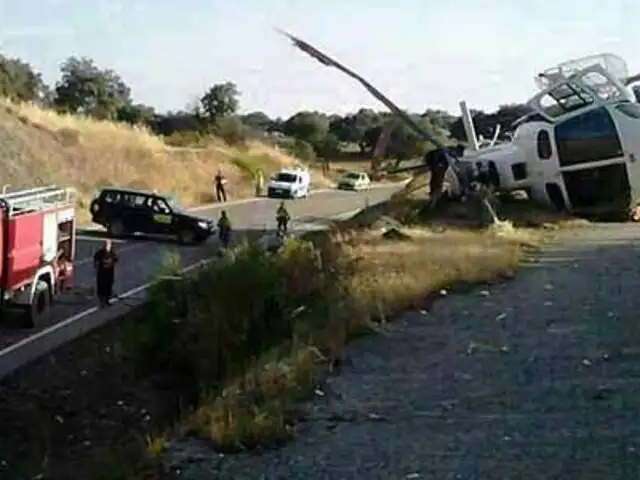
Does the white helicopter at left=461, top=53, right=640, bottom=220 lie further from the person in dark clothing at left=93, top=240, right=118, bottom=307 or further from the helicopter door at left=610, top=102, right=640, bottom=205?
the person in dark clothing at left=93, top=240, right=118, bottom=307

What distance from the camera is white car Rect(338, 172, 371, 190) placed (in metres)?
92.3

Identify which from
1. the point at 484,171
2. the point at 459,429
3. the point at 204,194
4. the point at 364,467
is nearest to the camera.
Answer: the point at 364,467

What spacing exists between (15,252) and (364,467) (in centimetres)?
1470

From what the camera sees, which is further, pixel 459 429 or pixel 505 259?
pixel 505 259

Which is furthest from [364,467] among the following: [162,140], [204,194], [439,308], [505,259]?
[162,140]

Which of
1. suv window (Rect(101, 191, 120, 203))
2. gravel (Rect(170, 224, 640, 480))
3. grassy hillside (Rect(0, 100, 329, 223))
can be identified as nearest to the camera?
gravel (Rect(170, 224, 640, 480))

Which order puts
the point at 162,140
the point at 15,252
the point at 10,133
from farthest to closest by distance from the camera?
1. the point at 162,140
2. the point at 10,133
3. the point at 15,252

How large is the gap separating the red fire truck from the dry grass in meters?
5.67

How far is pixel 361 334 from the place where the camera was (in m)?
17.4

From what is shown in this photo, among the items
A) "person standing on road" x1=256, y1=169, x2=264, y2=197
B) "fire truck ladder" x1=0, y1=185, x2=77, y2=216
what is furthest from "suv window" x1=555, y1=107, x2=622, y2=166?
"person standing on road" x1=256, y1=169, x2=264, y2=197

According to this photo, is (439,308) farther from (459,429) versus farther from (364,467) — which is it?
(364,467)

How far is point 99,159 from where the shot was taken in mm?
74375

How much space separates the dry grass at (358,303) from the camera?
1195 centimetres

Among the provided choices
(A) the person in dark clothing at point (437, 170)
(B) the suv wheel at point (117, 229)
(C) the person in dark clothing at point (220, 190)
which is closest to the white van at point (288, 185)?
(C) the person in dark clothing at point (220, 190)
